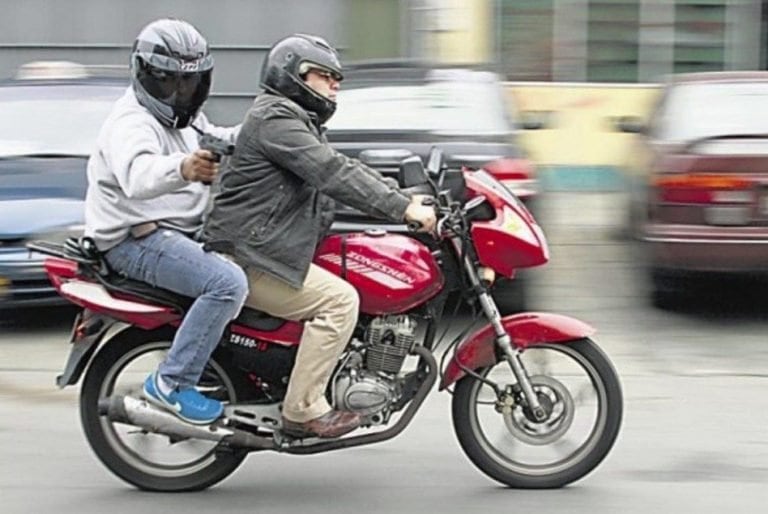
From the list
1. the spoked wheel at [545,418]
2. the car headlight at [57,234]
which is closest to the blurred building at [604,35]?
the car headlight at [57,234]

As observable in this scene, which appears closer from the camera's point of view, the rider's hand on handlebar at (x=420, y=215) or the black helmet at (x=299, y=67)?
the rider's hand on handlebar at (x=420, y=215)

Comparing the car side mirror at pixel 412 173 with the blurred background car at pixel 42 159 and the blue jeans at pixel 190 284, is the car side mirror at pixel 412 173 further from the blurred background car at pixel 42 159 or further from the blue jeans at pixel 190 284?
the blurred background car at pixel 42 159

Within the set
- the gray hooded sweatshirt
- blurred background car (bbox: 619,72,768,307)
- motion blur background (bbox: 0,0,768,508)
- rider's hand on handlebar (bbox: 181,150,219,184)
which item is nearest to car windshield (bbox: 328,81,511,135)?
motion blur background (bbox: 0,0,768,508)

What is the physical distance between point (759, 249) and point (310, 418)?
3832mm

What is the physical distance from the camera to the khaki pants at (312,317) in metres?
5.57

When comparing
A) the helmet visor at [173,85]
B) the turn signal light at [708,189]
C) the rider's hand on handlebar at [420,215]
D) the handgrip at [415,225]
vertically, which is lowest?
the turn signal light at [708,189]

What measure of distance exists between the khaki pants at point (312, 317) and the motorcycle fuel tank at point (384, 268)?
0.06 m

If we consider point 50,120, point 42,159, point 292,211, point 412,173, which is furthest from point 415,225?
point 50,120

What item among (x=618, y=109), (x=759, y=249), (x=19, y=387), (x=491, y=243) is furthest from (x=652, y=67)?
(x=491, y=243)

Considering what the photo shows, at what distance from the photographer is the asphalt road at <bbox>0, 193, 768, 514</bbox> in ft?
19.0

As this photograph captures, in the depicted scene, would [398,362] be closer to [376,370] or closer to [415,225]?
[376,370]

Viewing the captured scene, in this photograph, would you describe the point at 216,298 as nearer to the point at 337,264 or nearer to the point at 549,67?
the point at 337,264

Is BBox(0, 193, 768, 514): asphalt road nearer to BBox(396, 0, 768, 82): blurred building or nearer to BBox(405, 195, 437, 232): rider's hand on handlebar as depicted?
BBox(405, 195, 437, 232): rider's hand on handlebar

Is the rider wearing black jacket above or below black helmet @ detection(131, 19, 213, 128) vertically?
below
